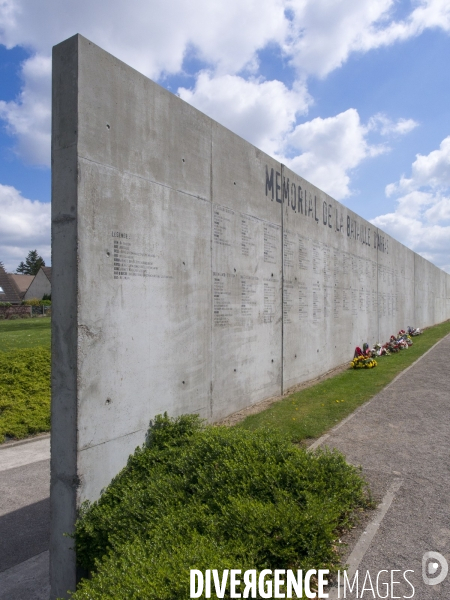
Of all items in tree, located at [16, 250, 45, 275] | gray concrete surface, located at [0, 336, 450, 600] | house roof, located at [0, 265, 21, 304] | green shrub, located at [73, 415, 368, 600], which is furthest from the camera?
tree, located at [16, 250, 45, 275]

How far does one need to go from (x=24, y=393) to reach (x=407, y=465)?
8369 mm

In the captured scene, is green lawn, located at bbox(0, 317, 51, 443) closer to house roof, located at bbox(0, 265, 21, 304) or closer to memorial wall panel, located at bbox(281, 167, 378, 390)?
memorial wall panel, located at bbox(281, 167, 378, 390)

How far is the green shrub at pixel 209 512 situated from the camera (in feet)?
9.62

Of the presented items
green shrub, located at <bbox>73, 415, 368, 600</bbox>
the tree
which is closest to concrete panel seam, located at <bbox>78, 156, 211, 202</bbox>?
green shrub, located at <bbox>73, 415, 368, 600</bbox>

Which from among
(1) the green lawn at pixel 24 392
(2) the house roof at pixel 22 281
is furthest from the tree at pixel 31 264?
(1) the green lawn at pixel 24 392

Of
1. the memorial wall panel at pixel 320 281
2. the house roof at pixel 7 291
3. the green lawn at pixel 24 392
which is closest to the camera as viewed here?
the green lawn at pixel 24 392

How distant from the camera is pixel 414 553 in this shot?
3.32 meters

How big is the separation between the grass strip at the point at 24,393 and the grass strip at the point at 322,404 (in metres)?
4.86

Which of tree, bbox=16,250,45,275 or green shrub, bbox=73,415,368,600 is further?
tree, bbox=16,250,45,275

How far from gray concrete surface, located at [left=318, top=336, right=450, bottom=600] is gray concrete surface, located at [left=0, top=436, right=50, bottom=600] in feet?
10.6

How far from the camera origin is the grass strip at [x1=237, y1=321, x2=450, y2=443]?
6.48 m

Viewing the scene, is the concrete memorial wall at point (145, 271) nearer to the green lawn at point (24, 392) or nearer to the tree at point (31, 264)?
the green lawn at point (24, 392)

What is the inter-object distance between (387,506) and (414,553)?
700mm

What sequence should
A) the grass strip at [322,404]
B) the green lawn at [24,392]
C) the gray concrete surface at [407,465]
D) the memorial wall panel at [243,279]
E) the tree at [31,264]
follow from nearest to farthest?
1. the gray concrete surface at [407,465]
2. the grass strip at [322,404]
3. the memorial wall panel at [243,279]
4. the green lawn at [24,392]
5. the tree at [31,264]
